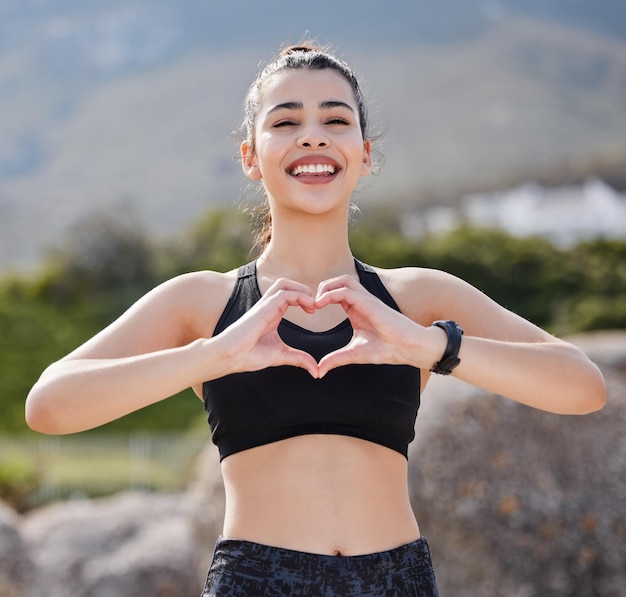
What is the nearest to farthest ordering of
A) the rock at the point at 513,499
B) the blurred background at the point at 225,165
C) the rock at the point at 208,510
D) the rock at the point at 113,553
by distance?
1. the rock at the point at 513,499
2. the rock at the point at 208,510
3. the rock at the point at 113,553
4. the blurred background at the point at 225,165

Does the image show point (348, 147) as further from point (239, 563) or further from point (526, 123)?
point (526, 123)

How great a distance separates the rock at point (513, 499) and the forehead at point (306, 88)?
122 inches

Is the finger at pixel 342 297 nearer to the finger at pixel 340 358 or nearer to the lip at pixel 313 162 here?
the finger at pixel 340 358

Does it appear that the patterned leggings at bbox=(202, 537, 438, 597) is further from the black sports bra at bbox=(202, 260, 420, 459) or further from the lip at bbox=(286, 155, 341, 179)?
the lip at bbox=(286, 155, 341, 179)

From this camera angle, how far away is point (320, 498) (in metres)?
2.41

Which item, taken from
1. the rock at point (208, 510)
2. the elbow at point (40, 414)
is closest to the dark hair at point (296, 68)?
the elbow at point (40, 414)

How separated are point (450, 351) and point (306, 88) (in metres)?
0.84

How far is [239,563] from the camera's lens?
2361 mm

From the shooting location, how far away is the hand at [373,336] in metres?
2.28

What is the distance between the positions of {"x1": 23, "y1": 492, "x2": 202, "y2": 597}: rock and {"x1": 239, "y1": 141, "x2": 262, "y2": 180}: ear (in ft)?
15.6

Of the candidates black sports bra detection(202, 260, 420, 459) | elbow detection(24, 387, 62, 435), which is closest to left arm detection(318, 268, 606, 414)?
black sports bra detection(202, 260, 420, 459)

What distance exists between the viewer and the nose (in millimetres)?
2588

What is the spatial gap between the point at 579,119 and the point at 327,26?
136 ft

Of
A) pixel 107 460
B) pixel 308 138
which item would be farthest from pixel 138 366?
pixel 107 460
